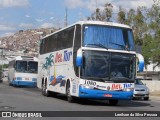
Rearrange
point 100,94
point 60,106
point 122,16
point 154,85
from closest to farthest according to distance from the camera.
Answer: point 60,106 → point 100,94 → point 154,85 → point 122,16

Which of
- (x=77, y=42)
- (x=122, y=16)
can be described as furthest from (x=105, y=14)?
(x=77, y=42)

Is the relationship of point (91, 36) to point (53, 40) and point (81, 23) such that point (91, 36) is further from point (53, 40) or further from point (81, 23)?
point (53, 40)

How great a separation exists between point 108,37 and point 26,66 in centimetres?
2455

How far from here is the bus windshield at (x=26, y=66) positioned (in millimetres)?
45500

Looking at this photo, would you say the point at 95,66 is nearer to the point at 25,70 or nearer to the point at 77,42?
the point at 77,42

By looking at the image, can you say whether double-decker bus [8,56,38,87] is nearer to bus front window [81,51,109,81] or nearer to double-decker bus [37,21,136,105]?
double-decker bus [37,21,136,105]

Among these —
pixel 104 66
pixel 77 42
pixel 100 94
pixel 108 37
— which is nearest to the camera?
pixel 100 94

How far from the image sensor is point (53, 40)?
94.1ft

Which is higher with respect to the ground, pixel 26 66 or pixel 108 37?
pixel 108 37

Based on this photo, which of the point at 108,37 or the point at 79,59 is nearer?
the point at 79,59

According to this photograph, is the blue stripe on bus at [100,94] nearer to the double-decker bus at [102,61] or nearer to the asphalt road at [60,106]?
the double-decker bus at [102,61]

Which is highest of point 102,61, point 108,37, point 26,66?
point 108,37

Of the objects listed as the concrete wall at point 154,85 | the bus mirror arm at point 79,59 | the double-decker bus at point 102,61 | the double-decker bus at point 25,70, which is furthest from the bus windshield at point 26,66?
the bus mirror arm at point 79,59

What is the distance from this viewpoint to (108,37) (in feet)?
73.2
